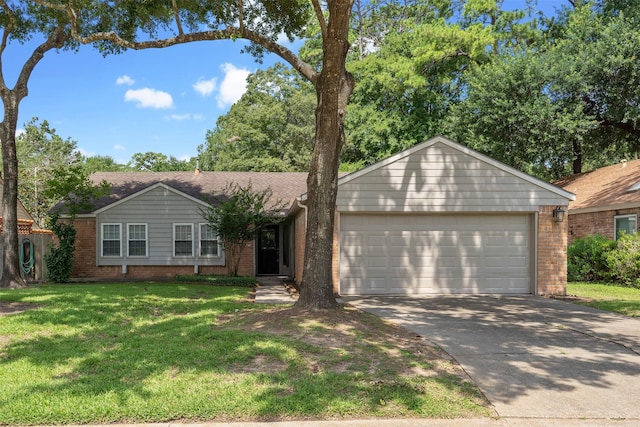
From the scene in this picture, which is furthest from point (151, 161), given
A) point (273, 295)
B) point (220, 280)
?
point (273, 295)

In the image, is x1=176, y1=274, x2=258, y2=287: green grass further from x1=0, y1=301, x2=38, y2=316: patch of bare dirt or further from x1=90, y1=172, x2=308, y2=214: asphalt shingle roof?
x1=0, y1=301, x2=38, y2=316: patch of bare dirt

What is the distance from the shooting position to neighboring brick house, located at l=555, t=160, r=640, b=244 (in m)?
16.6

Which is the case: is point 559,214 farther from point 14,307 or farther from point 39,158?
point 39,158

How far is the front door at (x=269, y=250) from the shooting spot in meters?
19.4

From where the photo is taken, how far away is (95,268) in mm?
16859

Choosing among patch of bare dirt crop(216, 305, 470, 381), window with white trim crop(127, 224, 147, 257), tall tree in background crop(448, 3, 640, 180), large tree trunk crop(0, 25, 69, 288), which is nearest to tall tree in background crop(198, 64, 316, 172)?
tall tree in background crop(448, 3, 640, 180)

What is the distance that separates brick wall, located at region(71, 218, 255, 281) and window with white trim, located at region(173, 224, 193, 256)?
1.80 ft

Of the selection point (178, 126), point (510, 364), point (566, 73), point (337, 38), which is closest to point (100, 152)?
point (178, 126)

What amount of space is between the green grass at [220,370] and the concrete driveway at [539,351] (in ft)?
1.36

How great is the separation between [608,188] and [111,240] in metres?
19.4

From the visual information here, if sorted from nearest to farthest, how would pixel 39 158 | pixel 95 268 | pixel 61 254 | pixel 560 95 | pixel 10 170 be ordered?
pixel 10 170
pixel 61 254
pixel 95 268
pixel 560 95
pixel 39 158

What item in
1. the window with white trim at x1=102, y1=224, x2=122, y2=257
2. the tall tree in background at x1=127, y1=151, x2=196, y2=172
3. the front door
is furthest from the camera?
the tall tree in background at x1=127, y1=151, x2=196, y2=172

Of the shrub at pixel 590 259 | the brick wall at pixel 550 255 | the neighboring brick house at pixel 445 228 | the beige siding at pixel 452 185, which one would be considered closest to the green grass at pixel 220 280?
the neighboring brick house at pixel 445 228

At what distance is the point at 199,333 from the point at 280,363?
1939 mm
